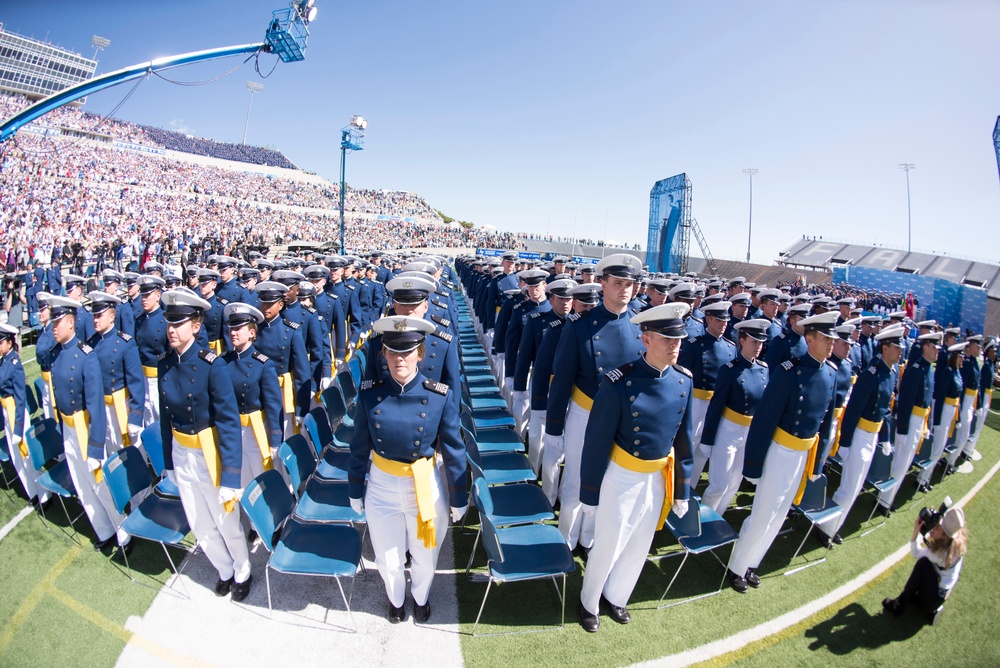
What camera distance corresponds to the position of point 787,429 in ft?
12.4

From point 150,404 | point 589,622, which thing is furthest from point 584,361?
point 150,404

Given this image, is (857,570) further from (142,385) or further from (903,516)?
(142,385)

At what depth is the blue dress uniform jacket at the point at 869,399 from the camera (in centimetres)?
463

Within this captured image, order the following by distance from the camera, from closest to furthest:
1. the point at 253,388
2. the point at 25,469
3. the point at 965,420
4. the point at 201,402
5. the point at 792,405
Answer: the point at 201,402 < the point at 792,405 < the point at 253,388 < the point at 25,469 < the point at 965,420

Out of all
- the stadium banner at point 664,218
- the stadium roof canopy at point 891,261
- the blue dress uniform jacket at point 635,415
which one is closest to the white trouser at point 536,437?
the blue dress uniform jacket at point 635,415

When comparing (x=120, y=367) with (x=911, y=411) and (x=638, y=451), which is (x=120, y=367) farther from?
(x=911, y=411)

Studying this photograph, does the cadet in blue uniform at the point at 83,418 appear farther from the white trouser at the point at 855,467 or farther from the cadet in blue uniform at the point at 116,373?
the white trouser at the point at 855,467

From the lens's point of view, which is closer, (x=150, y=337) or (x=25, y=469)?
(x=25, y=469)

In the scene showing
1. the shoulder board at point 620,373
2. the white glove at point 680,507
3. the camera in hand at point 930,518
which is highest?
the shoulder board at point 620,373

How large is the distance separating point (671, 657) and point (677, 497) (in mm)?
1116

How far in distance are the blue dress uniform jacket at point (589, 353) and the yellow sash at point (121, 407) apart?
4396 mm

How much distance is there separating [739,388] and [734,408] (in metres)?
0.21

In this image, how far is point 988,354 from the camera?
6.59 meters

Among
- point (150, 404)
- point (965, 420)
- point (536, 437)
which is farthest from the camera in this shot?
point (965, 420)
